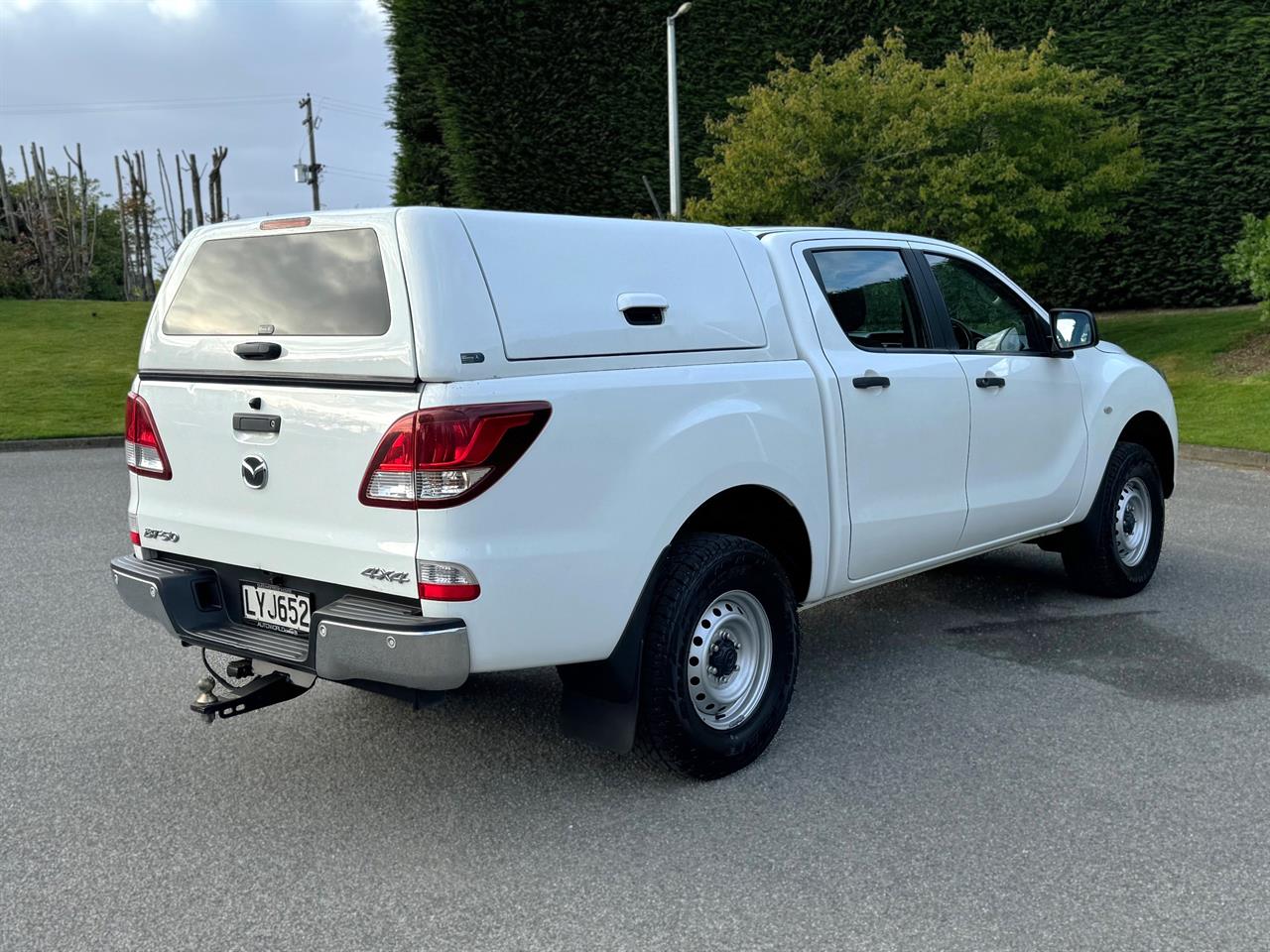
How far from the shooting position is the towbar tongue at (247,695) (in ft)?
12.5

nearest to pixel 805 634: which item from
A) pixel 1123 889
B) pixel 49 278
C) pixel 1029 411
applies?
pixel 1029 411

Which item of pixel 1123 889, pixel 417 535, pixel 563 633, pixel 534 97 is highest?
pixel 534 97

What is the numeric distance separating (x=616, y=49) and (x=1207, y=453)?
47.8 ft

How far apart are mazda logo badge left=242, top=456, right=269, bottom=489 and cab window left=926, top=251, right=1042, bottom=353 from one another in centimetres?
308

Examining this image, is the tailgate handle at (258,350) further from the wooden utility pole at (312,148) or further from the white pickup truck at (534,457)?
the wooden utility pole at (312,148)

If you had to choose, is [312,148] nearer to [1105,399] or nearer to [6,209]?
[6,209]

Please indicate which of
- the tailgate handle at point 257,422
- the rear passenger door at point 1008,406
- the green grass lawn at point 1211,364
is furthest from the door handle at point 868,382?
the green grass lawn at point 1211,364

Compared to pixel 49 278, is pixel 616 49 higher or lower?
higher

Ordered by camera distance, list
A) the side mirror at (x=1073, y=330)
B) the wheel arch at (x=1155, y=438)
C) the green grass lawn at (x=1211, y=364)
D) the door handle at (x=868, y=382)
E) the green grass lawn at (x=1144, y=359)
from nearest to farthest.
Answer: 1. the door handle at (x=868, y=382)
2. the side mirror at (x=1073, y=330)
3. the wheel arch at (x=1155, y=438)
4. the green grass lawn at (x=1211, y=364)
5. the green grass lawn at (x=1144, y=359)

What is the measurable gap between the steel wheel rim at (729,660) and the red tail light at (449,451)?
0.99 m

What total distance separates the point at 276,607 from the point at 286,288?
1.02 meters

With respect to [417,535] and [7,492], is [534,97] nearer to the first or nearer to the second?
[7,492]

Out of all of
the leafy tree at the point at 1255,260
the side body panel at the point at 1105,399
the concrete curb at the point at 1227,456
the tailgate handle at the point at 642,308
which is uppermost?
the leafy tree at the point at 1255,260

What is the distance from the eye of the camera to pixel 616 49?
22312 mm
